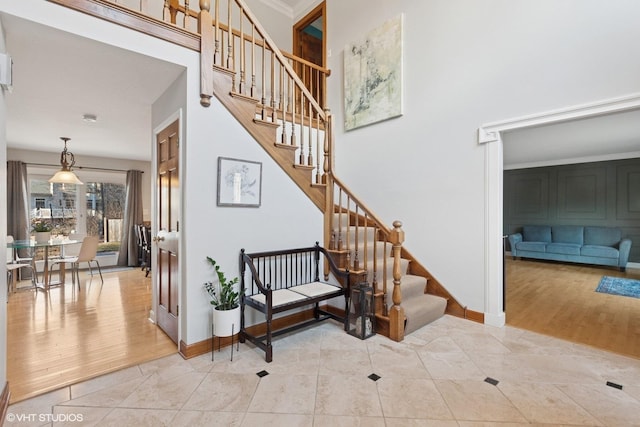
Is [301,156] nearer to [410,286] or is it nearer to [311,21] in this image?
[410,286]

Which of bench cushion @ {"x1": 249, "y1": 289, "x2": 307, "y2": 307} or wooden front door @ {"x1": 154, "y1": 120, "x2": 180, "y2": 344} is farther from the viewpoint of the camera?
wooden front door @ {"x1": 154, "y1": 120, "x2": 180, "y2": 344}

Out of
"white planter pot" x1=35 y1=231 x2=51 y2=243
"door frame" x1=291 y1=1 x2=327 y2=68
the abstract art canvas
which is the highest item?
"door frame" x1=291 y1=1 x2=327 y2=68

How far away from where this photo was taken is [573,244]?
665 cm

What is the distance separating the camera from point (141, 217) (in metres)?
7.04

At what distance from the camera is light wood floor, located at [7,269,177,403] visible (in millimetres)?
2229

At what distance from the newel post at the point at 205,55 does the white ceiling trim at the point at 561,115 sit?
2786 millimetres

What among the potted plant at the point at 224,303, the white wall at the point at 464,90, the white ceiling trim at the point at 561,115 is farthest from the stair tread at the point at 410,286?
the white ceiling trim at the point at 561,115

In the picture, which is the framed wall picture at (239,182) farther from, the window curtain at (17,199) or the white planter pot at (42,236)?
the window curtain at (17,199)

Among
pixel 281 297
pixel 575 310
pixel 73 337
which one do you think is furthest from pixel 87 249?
pixel 575 310

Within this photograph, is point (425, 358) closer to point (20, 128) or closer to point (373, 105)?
point (373, 105)

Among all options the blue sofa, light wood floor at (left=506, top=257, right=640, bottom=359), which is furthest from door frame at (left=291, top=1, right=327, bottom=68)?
the blue sofa

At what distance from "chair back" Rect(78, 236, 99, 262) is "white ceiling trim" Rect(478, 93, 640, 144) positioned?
6019 mm

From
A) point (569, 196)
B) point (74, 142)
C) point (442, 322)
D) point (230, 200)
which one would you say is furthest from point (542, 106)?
point (74, 142)

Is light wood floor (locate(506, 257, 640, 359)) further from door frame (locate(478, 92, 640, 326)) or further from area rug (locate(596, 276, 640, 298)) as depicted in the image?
door frame (locate(478, 92, 640, 326))
